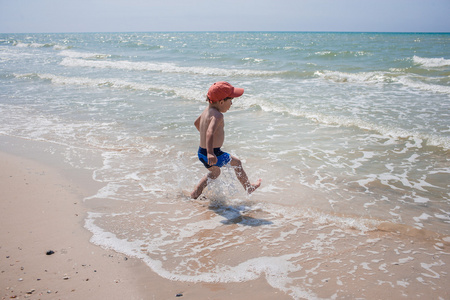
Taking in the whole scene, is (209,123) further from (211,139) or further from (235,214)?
(235,214)

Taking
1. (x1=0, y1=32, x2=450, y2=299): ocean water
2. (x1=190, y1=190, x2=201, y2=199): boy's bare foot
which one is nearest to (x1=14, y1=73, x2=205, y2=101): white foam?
(x1=0, y1=32, x2=450, y2=299): ocean water

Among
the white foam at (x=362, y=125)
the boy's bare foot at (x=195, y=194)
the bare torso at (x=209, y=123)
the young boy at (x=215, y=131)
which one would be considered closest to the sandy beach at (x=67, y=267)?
the boy's bare foot at (x=195, y=194)

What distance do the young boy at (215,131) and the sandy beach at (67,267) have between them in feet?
4.54

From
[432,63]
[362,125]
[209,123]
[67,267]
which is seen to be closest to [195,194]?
[209,123]

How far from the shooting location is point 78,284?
2.49 m

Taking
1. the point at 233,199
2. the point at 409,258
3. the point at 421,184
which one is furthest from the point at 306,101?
the point at 409,258

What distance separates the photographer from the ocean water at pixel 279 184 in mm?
2854

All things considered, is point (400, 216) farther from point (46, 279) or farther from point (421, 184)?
point (46, 279)

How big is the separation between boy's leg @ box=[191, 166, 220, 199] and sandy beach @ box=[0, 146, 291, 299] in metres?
1.26

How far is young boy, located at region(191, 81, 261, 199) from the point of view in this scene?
369 centimetres

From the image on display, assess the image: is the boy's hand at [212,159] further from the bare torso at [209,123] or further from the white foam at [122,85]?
the white foam at [122,85]

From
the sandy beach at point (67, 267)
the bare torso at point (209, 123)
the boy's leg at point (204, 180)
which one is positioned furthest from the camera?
the boy's leg at point (204, 180)

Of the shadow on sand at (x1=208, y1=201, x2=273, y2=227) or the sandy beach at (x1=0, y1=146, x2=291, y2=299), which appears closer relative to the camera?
the sandy beach at (x1=0, y1=146, x2=291, y2=299)

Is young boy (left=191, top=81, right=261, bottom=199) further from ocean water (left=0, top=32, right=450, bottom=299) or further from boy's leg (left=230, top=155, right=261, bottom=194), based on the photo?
ocean water (left=0, top=32, right=450, bottom=299)
